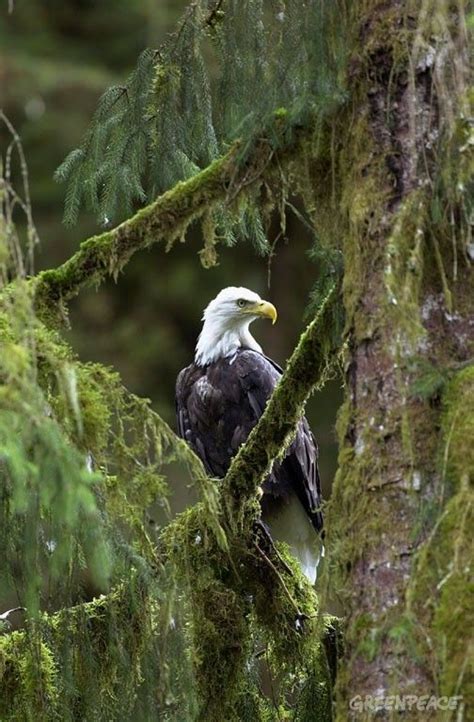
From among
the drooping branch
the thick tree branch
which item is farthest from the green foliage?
the thick tree branch

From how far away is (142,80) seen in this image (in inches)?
188

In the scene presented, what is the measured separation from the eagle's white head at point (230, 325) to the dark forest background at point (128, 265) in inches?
191

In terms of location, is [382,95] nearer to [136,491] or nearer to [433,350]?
[433,350]

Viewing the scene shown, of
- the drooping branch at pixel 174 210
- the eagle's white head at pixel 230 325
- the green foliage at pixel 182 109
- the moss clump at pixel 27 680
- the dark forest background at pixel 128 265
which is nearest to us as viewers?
the drooping branch at pixel 174 210

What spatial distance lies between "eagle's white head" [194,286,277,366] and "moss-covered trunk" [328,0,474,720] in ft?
9.90

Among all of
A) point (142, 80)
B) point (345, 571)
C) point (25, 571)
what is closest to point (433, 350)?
point (345, 571)

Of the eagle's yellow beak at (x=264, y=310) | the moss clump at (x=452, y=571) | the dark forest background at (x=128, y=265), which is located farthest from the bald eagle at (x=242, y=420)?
the dark forest background at (x=128, y=265)

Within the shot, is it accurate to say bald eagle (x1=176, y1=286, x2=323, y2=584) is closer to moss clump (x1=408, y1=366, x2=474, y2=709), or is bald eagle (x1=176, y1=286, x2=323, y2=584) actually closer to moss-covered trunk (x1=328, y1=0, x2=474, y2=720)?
moss-covered trunk (x1=328, y1=0, x2=474, y2=720)

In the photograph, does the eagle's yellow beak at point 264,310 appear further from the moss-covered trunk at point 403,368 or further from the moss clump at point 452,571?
the moss clump at point 452,571

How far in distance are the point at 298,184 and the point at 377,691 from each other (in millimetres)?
1578

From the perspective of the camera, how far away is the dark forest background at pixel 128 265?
1218cm

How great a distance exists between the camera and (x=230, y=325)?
276 inches

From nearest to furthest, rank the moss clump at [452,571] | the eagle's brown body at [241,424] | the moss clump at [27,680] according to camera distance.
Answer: the moss clump at [452,571], the moss clump at [27,680], the eagle's brown body at [241,424]

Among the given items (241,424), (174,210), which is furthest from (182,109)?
(241,424)
